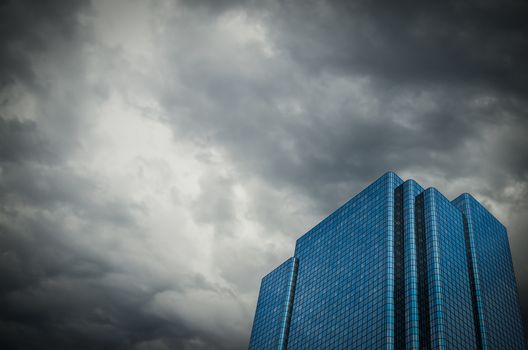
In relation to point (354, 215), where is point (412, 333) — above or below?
below

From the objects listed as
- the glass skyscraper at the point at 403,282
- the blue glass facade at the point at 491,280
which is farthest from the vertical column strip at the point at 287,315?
the blue glass facade at the point at 491,280

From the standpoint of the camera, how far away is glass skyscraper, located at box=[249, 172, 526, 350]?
129 metres

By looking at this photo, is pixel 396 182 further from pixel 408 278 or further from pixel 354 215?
pixel 408 278

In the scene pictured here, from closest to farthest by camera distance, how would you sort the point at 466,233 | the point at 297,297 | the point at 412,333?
the point at 412,333
the point at 466,233
the point at 297,297

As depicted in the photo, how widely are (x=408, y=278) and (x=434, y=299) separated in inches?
447

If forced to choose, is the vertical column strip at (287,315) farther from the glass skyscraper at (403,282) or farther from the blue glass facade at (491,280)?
the blue glass facade at (491,280)

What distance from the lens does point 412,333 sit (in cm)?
12300

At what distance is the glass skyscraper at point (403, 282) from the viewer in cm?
12900

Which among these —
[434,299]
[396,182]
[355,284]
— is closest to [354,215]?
[396,182]

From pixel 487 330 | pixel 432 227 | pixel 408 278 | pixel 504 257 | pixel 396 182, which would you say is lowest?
pixel 487 330

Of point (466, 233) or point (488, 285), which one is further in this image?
point (466, 233)

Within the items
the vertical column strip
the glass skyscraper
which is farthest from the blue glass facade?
the vertical column strip

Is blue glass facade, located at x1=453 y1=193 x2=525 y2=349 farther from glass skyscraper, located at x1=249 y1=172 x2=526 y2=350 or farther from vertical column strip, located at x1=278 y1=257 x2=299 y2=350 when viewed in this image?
vertical column strip, located at x1=278 y1=257 x2=299 y2=350

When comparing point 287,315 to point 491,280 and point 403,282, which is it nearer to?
point 403,282
